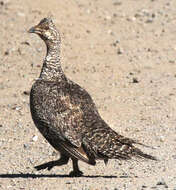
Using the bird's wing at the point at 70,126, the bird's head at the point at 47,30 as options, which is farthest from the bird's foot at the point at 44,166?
the bird's head at the point at 47,30

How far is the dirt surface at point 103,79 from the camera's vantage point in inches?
385

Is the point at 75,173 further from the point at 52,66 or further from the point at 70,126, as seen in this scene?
the point at 52,66

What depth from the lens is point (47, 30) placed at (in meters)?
10.2

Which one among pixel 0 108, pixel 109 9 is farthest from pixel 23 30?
pixel 0 108

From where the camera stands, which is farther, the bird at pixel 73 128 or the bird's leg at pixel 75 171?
the bird's leg at pixel 75 171

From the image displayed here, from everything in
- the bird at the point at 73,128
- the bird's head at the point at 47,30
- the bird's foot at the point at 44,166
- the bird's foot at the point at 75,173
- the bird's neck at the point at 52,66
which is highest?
the bird's head at the point at 47,30

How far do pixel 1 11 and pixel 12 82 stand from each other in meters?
4.23

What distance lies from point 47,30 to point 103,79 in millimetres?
4453

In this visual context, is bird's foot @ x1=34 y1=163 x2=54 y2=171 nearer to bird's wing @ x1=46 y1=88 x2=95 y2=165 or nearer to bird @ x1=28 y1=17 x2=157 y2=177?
bird @ x1=28 y1=17 x2=157 y2=177

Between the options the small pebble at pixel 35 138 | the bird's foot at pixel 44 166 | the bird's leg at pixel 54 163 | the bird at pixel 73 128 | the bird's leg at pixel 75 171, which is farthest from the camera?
the small pebble at pixel 35 138

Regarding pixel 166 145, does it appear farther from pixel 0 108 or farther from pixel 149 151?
pixel 0 108

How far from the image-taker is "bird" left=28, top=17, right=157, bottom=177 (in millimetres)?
9141

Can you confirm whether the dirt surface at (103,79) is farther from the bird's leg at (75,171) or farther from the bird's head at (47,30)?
the bird's head at (47,30)

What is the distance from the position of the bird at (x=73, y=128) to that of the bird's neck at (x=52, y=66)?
0.15ft
